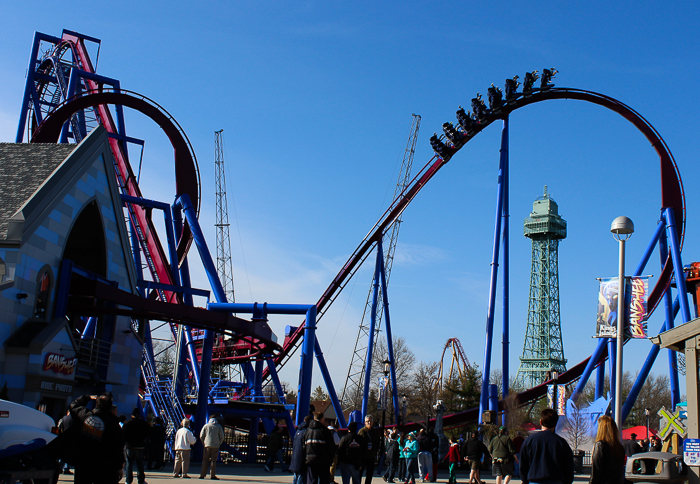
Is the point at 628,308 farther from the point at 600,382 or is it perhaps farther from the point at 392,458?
the point at 600,382

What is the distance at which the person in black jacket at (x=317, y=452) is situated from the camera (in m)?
9.86

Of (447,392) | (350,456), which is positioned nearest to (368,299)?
(447,392)

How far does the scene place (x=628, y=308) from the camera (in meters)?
14.9

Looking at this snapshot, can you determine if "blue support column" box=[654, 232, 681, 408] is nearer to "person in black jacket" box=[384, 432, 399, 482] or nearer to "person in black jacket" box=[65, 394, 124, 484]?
"person in black jacket" box=[384, 432, 399, 482]

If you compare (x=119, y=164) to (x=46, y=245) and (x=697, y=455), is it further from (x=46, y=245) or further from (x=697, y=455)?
(x=697, y=455)

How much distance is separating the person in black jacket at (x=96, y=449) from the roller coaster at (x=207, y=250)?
12565 mm

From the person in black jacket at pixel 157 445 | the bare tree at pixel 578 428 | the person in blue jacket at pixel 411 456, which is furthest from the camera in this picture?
the bare tree at pixel 578 428

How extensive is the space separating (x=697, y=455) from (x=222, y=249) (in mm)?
80101

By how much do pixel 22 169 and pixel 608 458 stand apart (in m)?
17.3

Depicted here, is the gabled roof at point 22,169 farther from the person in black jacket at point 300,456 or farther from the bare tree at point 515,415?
the bare tree at point 515,415

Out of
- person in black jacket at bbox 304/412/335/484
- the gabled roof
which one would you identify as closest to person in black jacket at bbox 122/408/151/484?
person in black jacket at bbox 304/412/335/484

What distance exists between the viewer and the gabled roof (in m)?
16.9

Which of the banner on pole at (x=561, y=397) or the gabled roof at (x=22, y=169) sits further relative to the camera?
the banner on pole at (x=561, y=397)

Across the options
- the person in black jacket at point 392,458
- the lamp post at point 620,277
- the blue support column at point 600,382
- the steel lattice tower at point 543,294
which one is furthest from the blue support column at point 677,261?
the steel lattice tower at point 543,294
